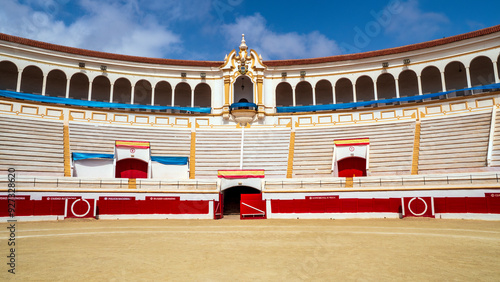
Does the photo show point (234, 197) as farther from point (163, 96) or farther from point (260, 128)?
point (163, 96)

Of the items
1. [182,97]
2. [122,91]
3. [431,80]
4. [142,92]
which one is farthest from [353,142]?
[122,91]

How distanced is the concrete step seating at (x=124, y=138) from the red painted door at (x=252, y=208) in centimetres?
876

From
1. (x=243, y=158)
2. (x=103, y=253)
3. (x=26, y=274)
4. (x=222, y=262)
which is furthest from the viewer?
(x=243, y=158)

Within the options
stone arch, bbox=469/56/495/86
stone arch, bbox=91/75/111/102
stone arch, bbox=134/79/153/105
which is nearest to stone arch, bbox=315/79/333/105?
stone arch, bbox=469/56/495/86

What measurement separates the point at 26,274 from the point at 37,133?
22634mm

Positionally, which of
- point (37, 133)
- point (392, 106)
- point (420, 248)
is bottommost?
point (420, 248)

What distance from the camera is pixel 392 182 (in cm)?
2178

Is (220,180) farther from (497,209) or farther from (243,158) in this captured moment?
(497,209)

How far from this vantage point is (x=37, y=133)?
2623cm

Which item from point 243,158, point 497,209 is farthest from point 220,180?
point 497,209

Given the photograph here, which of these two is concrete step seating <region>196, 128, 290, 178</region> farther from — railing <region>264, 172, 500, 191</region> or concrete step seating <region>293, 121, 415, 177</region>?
railing <region>264, 172, 500, 191</region>

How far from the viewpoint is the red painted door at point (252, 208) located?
21766 millimetres

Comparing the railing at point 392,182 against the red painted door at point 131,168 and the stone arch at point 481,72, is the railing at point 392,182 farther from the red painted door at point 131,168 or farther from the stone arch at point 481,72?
the stone arch at point 481,72

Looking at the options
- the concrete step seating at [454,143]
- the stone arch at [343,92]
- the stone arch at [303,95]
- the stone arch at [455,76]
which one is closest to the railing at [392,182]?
the concrete step seating at [454,143]
